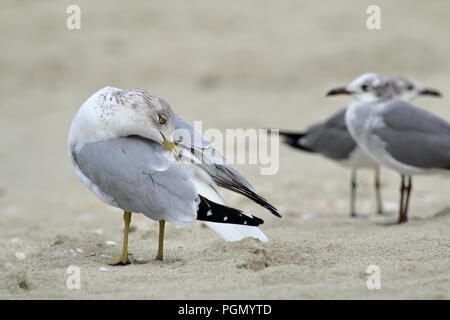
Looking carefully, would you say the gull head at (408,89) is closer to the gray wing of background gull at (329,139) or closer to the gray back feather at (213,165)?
the gray wing of background gull at (329,139)

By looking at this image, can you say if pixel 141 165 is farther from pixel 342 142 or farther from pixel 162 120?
pixel 342 142

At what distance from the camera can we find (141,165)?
4281 mm

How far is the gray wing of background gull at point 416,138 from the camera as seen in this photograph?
591 cm

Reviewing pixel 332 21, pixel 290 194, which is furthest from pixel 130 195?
pixel 332 21

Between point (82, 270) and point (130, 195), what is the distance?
0.45 metres

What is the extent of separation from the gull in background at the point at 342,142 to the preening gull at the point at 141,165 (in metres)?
2.73

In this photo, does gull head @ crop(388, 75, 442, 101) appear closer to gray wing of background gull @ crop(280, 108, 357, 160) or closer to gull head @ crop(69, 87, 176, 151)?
gray wing of background gull @ crop(280, 108, 357, 160)

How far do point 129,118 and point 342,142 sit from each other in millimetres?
3247

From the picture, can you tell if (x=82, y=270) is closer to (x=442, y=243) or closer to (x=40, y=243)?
(x=40, y=243)

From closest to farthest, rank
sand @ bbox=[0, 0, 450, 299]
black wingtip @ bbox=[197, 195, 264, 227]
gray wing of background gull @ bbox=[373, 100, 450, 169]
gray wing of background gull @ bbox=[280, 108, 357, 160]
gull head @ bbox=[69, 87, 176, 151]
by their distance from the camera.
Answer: sand @ bbox=[0, 0, 450, 299] → black wingtip @ bbox=[197, 195, 264, 227] → gull head @ bbox=[69, 87, 176, 151] → gray wing of background gull @ bbox=[373, 100, 450, 169] → gray wing of background gull @ bbox=[280, 108, 357, 160]

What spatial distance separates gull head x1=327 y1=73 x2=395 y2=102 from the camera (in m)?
6.37

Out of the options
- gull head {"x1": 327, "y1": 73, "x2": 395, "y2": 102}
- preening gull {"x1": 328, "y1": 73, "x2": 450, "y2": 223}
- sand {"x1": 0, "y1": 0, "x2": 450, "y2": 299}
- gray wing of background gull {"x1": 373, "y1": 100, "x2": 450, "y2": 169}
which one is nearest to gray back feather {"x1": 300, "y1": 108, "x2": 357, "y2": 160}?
→ sand {"x1": 0, "y1": 0, "x2": 450, "y2": 299}

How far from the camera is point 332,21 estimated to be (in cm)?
1261

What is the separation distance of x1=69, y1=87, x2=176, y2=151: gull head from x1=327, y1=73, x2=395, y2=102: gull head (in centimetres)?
225
